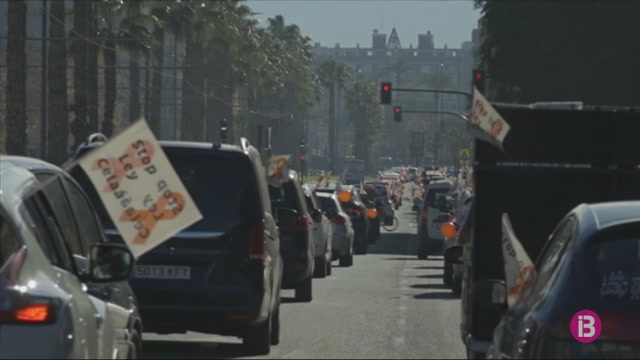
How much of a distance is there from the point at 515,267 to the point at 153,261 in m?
6.53

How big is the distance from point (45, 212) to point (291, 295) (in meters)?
18.6

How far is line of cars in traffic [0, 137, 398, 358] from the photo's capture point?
720cm

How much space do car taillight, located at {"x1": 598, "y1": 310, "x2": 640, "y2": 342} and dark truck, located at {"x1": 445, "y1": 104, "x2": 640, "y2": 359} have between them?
7481mm

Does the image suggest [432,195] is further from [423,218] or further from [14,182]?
[14,182]

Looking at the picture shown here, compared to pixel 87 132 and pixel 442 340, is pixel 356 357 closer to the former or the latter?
pixel 442 340

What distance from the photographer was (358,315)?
22.3 meters


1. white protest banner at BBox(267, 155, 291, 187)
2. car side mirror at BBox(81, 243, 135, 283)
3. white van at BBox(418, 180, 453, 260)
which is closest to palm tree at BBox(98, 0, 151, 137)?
white van at BBox(418, 180, 453, 260)

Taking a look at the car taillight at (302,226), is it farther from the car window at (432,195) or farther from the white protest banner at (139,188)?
the car window at (432,195)

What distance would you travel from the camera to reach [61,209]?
883 centimetres

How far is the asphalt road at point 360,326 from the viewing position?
1703 centimetres

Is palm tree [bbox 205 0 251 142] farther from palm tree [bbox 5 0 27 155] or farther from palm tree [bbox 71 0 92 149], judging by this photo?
palm tree [bbox 5 0 27 155]

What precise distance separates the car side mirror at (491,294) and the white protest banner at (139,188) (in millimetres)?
1551

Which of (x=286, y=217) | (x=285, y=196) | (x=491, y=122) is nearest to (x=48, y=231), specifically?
(x=491, y=122)

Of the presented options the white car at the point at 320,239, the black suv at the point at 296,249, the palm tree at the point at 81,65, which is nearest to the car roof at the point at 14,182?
the black suv at the point at 296,249
